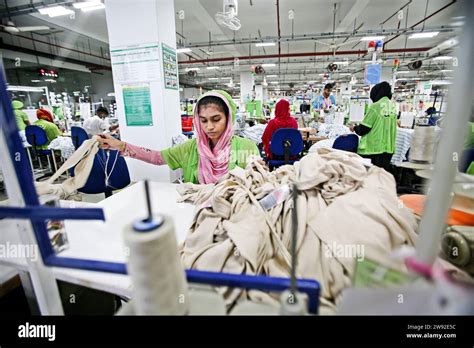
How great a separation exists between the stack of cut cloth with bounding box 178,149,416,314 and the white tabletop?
7.6 inches

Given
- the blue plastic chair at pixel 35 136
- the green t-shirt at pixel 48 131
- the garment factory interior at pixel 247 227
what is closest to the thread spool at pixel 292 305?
the garment factory interior at pixel 247 227

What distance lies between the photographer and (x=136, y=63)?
3203 millimetres

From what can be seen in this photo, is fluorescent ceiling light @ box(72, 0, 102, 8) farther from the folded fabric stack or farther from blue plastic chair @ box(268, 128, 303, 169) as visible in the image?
blue plastic chair @ box(268, 128, 303, 169)

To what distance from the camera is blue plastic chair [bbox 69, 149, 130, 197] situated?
1986 millimetres

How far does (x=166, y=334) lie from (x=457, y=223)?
3.09 feet

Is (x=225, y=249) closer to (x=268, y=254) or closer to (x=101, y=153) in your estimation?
(x=268, y=254)

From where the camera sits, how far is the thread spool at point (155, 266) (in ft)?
1.31

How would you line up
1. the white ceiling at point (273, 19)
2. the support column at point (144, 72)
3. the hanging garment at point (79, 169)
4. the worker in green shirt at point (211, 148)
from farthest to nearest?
the white ceiling at point (273, 19) < the support column at point (144, 72) < the worker in green shirt at point (211, 148) < the hanging garment at point (79, 169)

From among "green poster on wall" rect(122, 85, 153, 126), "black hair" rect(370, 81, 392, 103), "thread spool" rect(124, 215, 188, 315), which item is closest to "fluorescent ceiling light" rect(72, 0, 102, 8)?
"green poster on wall" rect(122, 85, 153, 126)

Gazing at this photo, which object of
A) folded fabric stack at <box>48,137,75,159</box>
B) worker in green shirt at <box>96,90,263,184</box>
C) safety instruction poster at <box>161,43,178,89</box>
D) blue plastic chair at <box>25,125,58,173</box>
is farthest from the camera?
folded fabric stack at <box>48,137,75,159</box>

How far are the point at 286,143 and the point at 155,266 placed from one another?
3.48 m

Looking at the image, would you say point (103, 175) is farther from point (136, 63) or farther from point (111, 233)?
point (136, 63)

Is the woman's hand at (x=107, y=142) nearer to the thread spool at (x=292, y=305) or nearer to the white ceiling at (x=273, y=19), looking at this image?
the thread spool at (x=292, y=305)

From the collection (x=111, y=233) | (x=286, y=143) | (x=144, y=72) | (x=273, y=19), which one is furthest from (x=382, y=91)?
(x=273, y=19)
